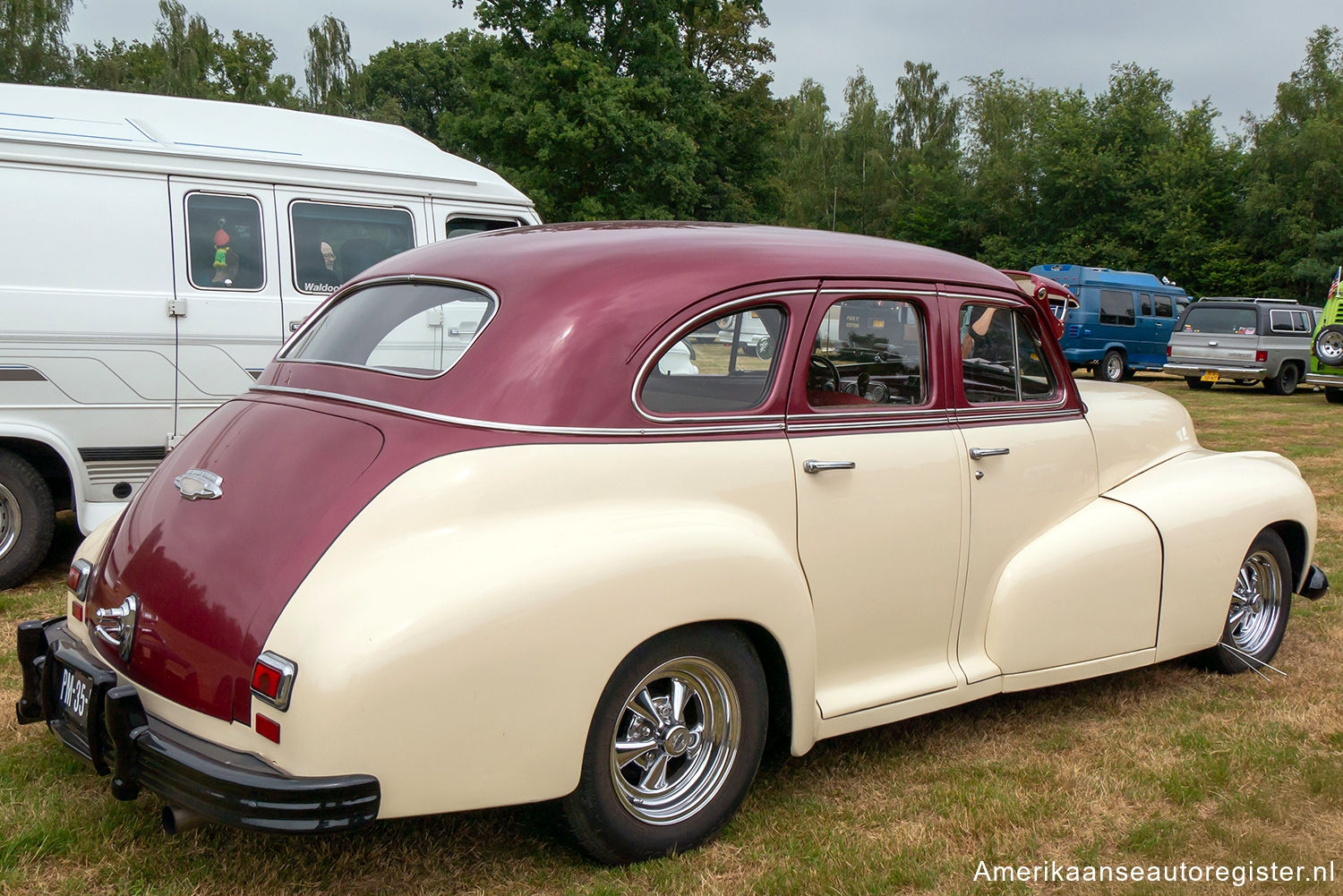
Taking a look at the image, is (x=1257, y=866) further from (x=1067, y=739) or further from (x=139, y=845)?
(x=139, y=845)

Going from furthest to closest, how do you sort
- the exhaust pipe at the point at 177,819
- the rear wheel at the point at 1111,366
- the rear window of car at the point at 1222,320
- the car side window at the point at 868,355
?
the rear wheel at the point at 1111,366, the rear window of car at the point at 1222,320, the car side window at the point at 868,355, the exhaust pipe at the point at 177,819

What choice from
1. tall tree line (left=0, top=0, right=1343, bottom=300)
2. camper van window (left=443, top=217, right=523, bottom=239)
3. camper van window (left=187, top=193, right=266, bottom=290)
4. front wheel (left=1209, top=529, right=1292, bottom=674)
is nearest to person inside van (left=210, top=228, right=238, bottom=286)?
camper van window (left=187, top=193, right=266, bottom=290)

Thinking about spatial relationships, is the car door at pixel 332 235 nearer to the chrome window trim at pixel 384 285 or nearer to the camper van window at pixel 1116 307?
the chrome window trim at pixel 384 285

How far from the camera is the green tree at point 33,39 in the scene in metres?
32.8

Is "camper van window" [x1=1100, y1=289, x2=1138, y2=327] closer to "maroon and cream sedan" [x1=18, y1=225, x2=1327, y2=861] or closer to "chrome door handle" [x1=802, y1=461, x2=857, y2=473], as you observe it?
"maroon and cream sedan" [x1=18, y1=225, x2=1327, y2=861]

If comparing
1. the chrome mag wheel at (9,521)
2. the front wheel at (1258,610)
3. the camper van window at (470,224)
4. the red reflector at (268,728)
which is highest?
the camper van window at (470,224)

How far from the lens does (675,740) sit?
9.95 ft

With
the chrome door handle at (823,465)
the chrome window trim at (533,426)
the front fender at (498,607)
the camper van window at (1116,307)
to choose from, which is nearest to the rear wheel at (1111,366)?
the camper van window at (1116,307)

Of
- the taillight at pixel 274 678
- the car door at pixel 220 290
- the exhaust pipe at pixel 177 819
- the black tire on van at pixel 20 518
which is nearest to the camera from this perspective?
the taillight at pixel 274 678

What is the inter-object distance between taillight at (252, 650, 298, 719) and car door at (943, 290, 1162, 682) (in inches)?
92.3

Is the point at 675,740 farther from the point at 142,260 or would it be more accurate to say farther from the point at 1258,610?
the point at 142,260

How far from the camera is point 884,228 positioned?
2269 inches

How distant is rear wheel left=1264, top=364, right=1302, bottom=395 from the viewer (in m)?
20.9

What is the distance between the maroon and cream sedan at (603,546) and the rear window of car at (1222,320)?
63.1 ft
